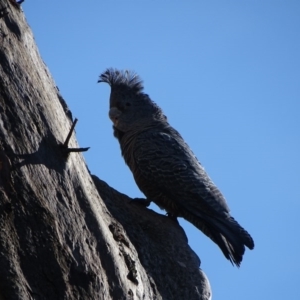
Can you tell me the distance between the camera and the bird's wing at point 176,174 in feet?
22.8

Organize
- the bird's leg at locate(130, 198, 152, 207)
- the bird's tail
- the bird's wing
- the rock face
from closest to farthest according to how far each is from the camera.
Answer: the rock face, the bird's leg at locate(130, 198, 152, 207), the bird's tail, the bird's wing

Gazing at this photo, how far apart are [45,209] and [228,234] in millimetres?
2748

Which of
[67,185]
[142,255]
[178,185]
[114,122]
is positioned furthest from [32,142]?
[114,122]

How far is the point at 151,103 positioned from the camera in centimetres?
823

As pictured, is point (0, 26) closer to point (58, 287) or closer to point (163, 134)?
point (58, 287)

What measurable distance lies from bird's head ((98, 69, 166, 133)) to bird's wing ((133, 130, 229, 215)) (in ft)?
2.24

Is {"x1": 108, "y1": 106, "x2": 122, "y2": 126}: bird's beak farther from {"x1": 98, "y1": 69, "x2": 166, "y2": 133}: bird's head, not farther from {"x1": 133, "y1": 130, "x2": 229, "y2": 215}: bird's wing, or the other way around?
{"x1": 133, "y1": 130, "x2": 229, "y2": 215}: bird's wing

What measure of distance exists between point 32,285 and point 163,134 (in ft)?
12.0

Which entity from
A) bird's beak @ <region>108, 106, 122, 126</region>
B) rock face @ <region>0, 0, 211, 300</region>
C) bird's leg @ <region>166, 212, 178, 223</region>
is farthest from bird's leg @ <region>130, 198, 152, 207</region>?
bird's beak @ <region>108, 106, 122, 126</region>

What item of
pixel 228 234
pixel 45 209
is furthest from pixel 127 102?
pixel 45 209

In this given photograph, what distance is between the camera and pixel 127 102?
820 cm

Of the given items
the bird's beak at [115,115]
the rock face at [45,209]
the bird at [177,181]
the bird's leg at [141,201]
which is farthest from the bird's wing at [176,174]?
the rock face at [45,209]

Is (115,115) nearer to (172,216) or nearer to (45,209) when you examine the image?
(172,216)

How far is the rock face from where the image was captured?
4.12m
